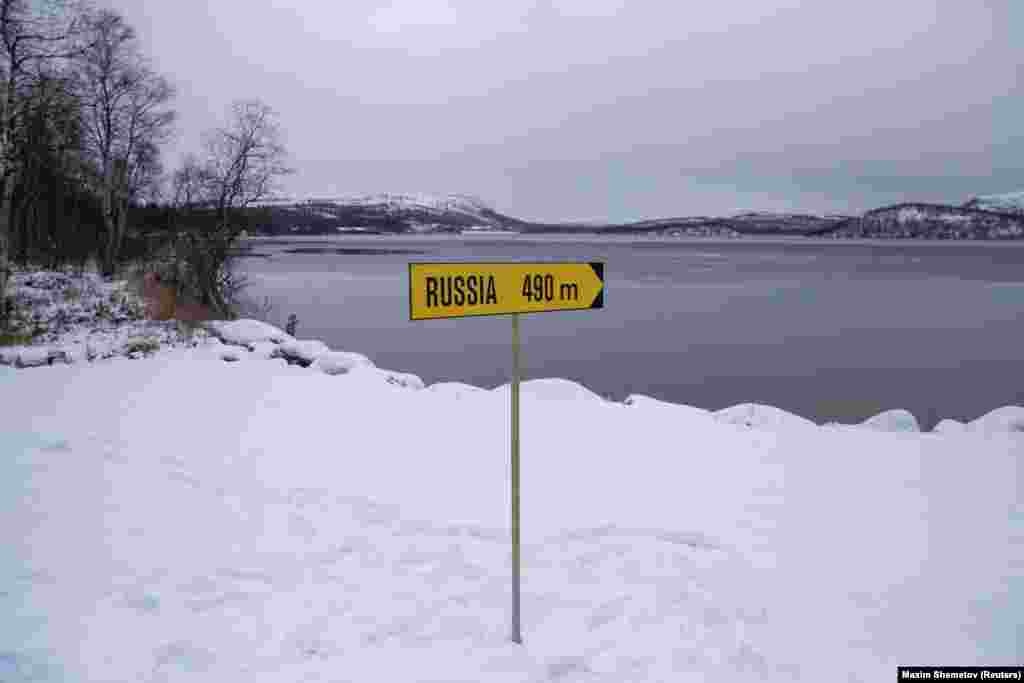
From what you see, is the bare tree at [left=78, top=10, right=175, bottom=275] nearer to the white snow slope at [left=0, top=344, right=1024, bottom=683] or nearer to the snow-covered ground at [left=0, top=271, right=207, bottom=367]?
the snow-covered ground at [left=0, top=271, right=207, bottom=367]

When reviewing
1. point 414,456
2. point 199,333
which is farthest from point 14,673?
point 199,333

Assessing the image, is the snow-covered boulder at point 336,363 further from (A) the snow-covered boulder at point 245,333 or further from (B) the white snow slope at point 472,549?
(B) the white snow slope at point 472,549

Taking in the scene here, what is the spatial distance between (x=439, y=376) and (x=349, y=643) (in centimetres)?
1331

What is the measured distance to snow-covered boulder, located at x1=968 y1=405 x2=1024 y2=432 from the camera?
8570 mm

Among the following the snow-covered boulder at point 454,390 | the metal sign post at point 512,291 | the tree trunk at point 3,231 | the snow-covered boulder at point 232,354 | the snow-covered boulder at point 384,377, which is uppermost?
the tree trunk at point 3,231

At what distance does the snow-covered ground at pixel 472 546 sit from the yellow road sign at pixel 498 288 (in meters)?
1.90

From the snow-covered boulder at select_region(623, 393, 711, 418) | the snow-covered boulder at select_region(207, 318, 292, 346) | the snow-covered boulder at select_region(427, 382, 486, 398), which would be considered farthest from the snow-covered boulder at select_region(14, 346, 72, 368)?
the snow-covered boulder at select_region(623, 393, 711, 418)

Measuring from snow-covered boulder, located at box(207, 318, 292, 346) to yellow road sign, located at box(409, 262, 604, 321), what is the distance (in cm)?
1102

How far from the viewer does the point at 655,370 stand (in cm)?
1741

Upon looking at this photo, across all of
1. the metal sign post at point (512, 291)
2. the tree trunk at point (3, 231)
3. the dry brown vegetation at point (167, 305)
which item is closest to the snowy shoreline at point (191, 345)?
the dry brown vegetation at point (167, 305)

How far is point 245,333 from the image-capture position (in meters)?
13.4

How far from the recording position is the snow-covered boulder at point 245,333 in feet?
43.1

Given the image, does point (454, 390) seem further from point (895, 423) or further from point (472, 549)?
point (895, 423)

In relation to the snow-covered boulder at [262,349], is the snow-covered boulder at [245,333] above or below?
above
